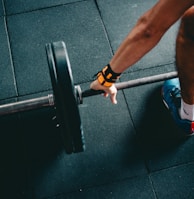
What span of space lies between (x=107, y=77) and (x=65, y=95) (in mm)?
212

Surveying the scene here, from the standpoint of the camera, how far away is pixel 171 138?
1620mm

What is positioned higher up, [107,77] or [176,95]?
[107,77]

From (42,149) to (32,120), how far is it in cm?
16

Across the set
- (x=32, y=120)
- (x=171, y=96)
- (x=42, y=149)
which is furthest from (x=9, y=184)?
(x=171, y=96)

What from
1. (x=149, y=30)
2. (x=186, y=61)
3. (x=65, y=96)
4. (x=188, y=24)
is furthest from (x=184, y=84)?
(x=65, y=96)

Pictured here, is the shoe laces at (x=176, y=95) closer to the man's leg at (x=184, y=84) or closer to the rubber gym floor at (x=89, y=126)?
the man's leg at (x=184, y=84)

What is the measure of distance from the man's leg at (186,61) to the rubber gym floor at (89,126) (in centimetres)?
17

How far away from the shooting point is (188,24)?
122cm

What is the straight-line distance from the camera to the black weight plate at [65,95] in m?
1.09

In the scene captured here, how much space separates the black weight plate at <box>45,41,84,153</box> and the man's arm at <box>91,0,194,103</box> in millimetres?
194

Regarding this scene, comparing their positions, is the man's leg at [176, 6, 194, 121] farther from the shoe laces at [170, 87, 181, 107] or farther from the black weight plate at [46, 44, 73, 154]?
the black weight plate at [46, 44, 73, 154]

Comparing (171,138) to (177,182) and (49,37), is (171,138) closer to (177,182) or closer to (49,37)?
(177,182)

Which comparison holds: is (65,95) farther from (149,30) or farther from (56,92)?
(149,30)

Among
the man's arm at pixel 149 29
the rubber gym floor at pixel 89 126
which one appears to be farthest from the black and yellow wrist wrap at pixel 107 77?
the rubber gym floor at pixel 89 126
